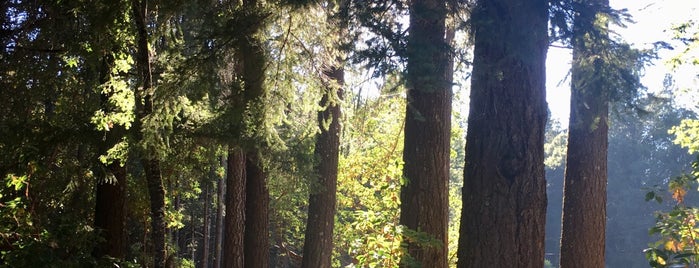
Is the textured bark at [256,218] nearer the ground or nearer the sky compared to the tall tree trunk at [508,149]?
nearer the ground

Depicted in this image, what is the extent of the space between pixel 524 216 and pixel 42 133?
20.7ft

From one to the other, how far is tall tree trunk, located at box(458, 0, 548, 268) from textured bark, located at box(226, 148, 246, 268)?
7.37 meters

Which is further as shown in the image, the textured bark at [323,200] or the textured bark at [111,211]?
the textured bark at [323,200]

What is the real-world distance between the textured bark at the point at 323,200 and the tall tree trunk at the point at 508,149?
7.58m

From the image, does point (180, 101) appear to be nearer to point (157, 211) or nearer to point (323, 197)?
point (157, 211)

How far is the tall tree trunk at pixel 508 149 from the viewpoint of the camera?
15.3ft

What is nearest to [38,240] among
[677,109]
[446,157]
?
[446,157]

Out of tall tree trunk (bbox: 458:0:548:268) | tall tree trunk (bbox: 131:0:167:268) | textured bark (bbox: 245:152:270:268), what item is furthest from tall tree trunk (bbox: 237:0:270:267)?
tall tree trunk (bbox: 458:0:548:268)

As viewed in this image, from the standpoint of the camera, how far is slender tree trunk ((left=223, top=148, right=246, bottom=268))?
11578 mm

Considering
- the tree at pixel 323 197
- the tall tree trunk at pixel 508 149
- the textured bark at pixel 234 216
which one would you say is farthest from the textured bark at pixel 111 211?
the tall tree trunk at pixel 508 149

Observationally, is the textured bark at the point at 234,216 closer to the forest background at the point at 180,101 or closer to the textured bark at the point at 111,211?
the forest background at the point at 180,101

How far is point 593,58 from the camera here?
19.2 feet

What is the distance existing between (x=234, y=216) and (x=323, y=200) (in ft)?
6.16

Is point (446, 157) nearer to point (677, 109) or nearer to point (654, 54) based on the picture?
point (654, 54)
